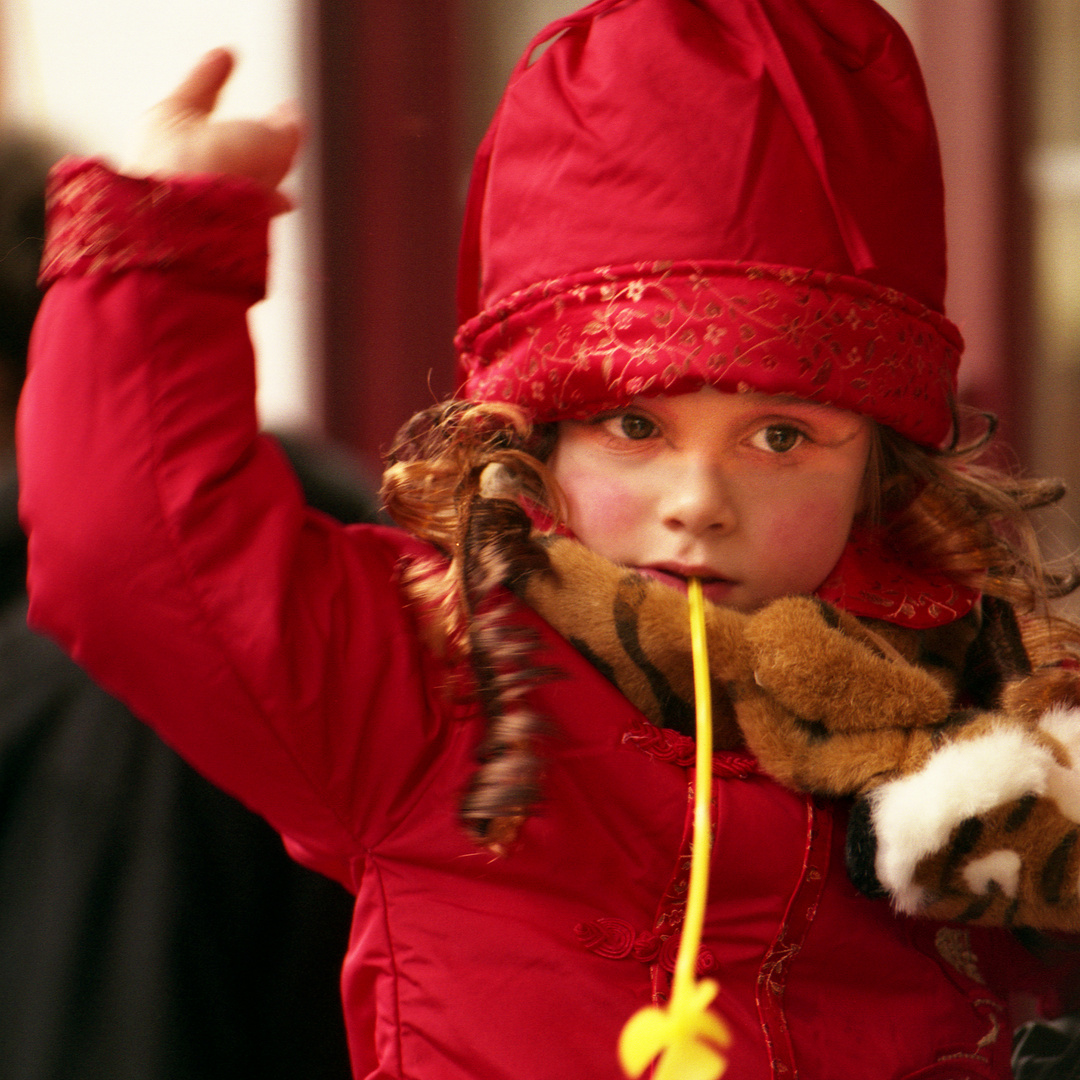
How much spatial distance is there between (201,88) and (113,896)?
526 mm

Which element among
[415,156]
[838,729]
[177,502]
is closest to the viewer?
[177,502]

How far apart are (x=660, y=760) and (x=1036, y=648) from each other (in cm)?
39

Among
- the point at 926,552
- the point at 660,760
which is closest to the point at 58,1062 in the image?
the point at 660,760

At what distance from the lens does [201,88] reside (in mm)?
→ 772

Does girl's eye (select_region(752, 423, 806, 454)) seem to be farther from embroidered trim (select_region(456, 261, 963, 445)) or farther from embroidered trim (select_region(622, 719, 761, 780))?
embroidered trim (select_region(622, 719, 761, 780))

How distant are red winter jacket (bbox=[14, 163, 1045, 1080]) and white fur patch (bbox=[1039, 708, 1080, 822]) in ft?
0.44

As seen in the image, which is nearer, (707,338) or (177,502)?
(177,502)

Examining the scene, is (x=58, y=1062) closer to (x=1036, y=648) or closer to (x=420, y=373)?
(x=1036, y=648)

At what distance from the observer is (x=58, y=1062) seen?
88cm

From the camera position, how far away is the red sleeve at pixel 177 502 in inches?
28.1

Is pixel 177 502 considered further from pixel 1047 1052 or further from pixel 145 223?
pixel 1047 1052

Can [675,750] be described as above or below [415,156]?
below

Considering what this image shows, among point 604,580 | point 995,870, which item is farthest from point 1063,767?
point 604,580

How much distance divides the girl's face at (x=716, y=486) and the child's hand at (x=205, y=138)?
28 cm
